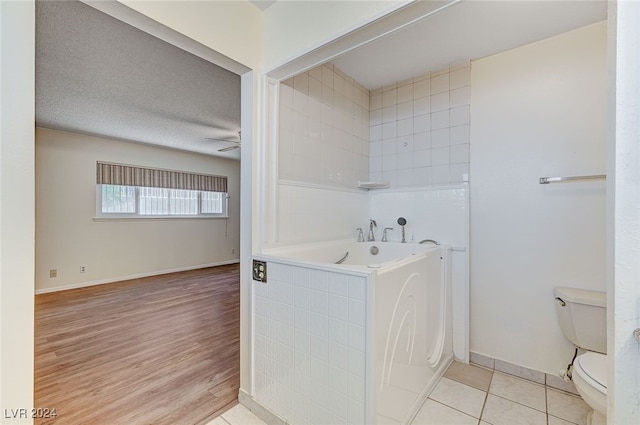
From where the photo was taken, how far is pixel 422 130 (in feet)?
8.00

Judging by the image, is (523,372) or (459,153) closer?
(523,372)

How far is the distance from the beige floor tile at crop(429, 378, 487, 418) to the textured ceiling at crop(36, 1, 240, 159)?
2966 mm

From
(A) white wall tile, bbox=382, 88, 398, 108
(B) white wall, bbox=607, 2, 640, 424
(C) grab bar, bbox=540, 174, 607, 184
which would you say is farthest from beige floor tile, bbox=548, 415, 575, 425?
(A) white wall tile, bbox=382, 88, 398, 108

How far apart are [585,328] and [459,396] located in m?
0.84

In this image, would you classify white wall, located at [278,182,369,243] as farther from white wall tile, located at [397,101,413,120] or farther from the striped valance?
the striped valance

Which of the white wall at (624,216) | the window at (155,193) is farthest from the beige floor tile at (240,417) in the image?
the window at (155,193)

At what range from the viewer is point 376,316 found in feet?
3.96

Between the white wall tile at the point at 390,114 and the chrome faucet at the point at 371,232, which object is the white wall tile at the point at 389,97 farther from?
the chrome faucet at the point at 371,232

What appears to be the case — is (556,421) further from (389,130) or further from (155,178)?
(155,178)

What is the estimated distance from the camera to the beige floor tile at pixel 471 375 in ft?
6.31

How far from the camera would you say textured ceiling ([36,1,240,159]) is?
6.16ft

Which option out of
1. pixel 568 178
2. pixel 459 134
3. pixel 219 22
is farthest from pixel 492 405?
pixel 219 22

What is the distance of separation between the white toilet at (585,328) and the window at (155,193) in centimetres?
569

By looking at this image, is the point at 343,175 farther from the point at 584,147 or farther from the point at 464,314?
the point at 584,147
